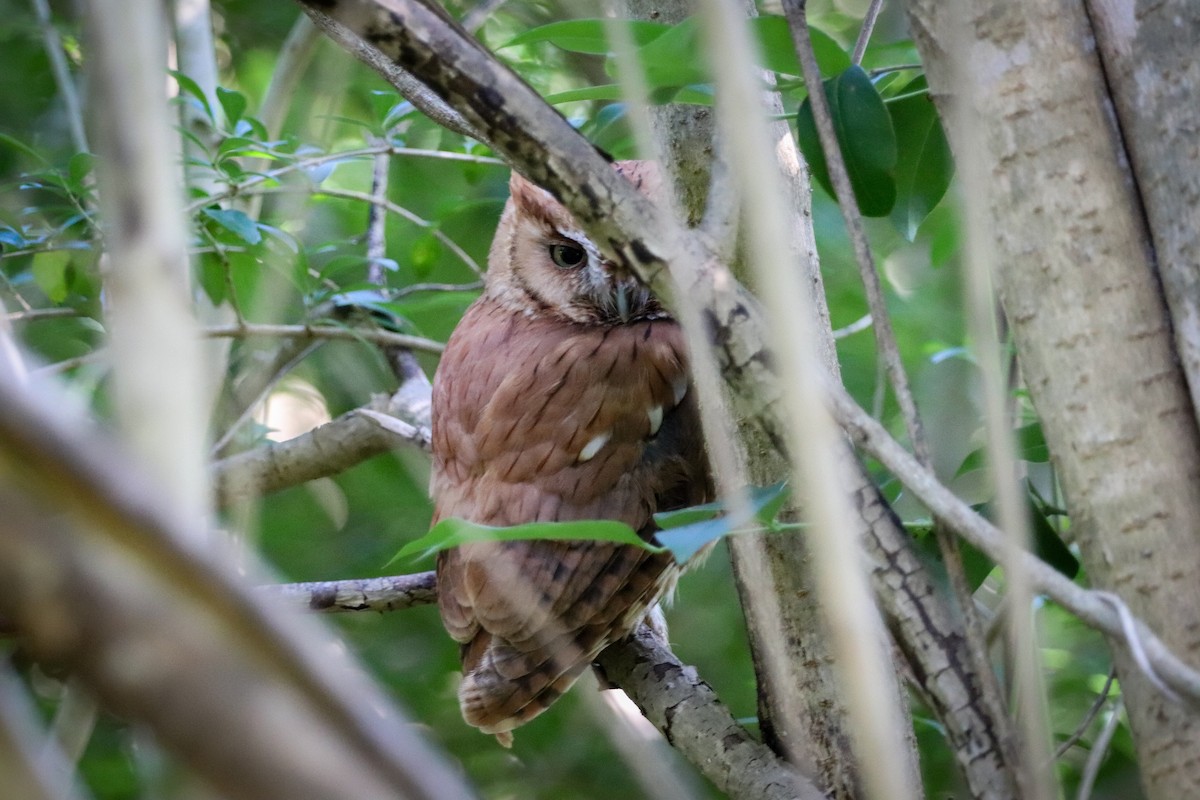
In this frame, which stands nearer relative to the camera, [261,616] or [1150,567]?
[261,616]

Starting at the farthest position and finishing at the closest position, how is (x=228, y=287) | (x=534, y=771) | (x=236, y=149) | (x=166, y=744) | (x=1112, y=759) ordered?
(x=534, y=771)
(x=228, y=287)
(x=236, y=149)
(x=1112, y=759)
(x=166, y=744)

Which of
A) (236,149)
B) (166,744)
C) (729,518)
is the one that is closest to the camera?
(166,744)

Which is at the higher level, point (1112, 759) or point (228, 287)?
point (228, 287)

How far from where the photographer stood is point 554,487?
5.55ft

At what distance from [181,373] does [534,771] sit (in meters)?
2.21

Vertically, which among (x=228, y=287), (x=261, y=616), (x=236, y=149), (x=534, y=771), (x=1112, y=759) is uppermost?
(x=236, y=149)

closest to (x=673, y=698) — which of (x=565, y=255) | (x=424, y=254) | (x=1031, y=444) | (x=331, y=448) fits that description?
(x=1031, y=444)

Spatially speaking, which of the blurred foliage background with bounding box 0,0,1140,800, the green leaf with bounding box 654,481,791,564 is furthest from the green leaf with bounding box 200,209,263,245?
the green leaf with bounding box 654,481,791,564

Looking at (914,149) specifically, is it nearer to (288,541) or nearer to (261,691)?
(261,691)

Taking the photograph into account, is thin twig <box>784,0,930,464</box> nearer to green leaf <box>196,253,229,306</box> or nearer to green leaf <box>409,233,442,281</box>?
green leaf <box>196,253,229,306</box>

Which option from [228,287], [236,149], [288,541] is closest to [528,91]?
[236,149]

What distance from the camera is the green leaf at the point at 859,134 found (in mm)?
916

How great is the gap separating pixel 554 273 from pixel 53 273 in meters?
0.97

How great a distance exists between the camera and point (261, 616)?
0.30 meters
